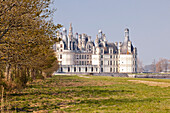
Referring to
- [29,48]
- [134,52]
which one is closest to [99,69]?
[134,52]

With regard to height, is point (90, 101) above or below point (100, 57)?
below

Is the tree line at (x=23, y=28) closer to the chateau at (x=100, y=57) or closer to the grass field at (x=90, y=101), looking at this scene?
the grass field at (x=90, y=101)

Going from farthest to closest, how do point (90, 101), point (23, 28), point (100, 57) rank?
point (100, 57), point (90, 101), point (23, 28)

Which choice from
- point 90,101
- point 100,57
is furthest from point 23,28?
point 100,57

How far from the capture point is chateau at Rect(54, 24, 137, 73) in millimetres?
121062

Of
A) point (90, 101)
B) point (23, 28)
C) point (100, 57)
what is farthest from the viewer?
point (100, 57)

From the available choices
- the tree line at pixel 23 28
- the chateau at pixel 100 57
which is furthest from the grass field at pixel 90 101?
the chateau at pixel 100 57

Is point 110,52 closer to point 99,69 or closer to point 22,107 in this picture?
point 99,69

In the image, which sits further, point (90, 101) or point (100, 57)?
point (100, 57)

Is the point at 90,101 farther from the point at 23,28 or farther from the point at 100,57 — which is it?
the point at 100,57

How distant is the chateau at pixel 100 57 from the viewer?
397 ft

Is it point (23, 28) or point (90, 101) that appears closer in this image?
point (23, 28)

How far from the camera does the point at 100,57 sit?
122 metres

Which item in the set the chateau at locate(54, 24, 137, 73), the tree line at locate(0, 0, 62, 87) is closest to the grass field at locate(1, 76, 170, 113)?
the tree line at locate(0, 0, 62, 87)
